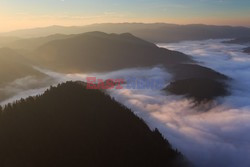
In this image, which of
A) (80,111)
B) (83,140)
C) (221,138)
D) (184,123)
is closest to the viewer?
(83,140)

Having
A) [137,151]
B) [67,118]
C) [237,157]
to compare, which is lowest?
[237,157]

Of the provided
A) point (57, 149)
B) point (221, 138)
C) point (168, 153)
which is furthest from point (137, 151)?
point (221, 138)

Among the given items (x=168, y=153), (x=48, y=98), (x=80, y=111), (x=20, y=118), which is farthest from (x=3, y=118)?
(x=168, y=153)

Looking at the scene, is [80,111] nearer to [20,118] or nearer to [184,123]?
[20,118]

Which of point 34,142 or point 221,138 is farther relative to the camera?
point 221,138

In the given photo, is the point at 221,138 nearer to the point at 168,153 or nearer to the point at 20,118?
the point at 168,153

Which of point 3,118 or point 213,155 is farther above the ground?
point 3,118

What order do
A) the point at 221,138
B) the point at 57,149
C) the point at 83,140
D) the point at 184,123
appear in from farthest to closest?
the point at 184,123, the point at 221,138, the point at 83,140, the point at 57,149
